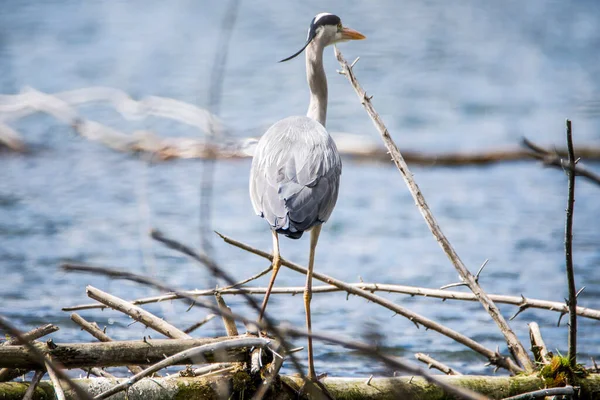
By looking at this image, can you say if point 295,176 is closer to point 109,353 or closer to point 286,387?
point 286,387

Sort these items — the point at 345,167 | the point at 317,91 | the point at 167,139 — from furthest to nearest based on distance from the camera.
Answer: the point at 167,139
the point at 345,167
the point at 317,91

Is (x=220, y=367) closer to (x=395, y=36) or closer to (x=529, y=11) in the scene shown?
(x=395, y=36)

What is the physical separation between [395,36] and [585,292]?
10945mm

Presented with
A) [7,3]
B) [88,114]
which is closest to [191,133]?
[88,114]

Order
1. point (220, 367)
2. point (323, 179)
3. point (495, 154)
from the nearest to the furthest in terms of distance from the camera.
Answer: point (220, 367)
point (323, 179)
point (495, 154)

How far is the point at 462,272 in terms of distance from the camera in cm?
376

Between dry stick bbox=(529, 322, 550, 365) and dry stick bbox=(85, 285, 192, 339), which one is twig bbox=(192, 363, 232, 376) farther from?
dry stick bbox=(529, 322, 550, 365)

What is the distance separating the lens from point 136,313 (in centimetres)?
349

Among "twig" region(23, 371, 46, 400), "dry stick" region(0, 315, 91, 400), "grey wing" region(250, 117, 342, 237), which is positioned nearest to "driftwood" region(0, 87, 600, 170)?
"grey wing" region(250, 117, 342, 237)

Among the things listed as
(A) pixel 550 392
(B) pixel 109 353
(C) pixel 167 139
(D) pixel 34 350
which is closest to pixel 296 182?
(B) pixel 109 353

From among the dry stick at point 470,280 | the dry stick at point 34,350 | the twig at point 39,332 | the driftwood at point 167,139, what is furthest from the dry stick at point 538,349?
the driftwood at point 167,139

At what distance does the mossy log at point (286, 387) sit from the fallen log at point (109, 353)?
0.22ft

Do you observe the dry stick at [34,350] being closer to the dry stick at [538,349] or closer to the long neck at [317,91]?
the dry stick at [538,349]

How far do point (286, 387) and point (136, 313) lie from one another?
657 mm
